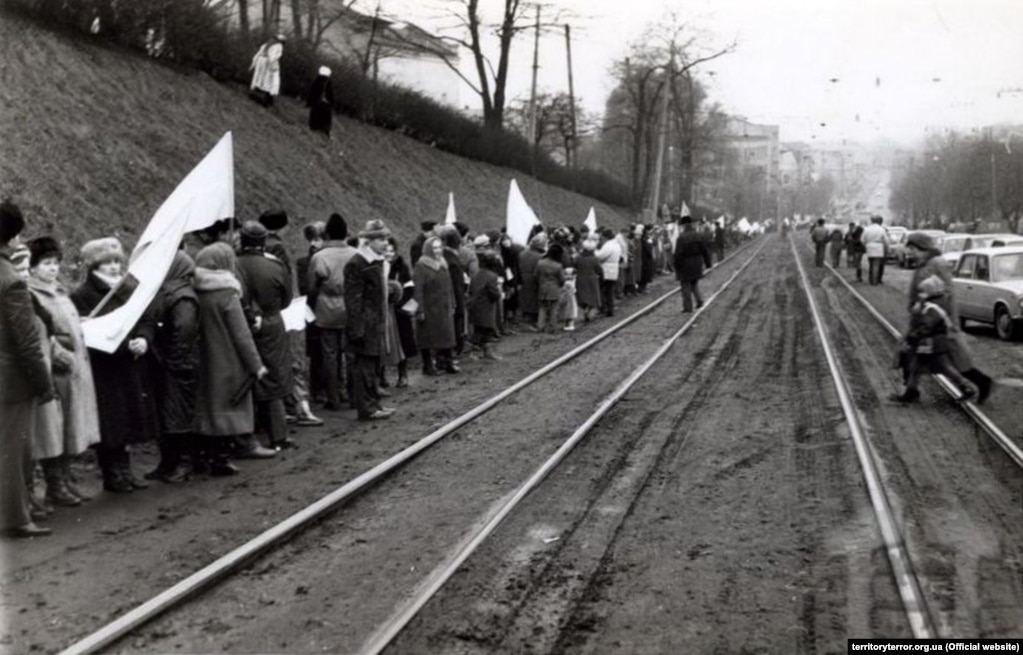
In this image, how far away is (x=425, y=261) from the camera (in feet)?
43.8

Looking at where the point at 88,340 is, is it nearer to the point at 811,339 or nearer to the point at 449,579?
the point at 449,579

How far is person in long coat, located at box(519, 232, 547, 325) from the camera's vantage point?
1869cm

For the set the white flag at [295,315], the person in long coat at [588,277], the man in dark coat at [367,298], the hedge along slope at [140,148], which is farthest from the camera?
the person in long coat at [588,277]

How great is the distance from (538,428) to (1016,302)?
10.2 metres

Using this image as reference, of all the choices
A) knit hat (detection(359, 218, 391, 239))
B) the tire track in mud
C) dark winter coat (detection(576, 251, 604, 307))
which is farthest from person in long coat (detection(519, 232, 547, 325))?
knit hat (detection(359, 218, 391, 239))

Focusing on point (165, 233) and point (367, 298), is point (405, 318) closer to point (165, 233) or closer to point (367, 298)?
point (367, 298)

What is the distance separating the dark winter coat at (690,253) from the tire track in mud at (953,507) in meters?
8.76

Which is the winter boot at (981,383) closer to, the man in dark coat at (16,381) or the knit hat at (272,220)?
the knit hat at (272,220)

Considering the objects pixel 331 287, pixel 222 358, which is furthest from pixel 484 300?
pixel 222 358

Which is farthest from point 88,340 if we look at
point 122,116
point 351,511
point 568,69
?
point 568,69

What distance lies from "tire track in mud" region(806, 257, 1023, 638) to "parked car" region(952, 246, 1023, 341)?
562 centimetres

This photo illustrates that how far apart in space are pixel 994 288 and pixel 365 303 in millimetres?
11760

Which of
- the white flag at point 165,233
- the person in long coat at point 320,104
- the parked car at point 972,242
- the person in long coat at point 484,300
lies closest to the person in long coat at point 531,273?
the person in long coat at point 484,300

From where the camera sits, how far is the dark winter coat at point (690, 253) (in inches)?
829
